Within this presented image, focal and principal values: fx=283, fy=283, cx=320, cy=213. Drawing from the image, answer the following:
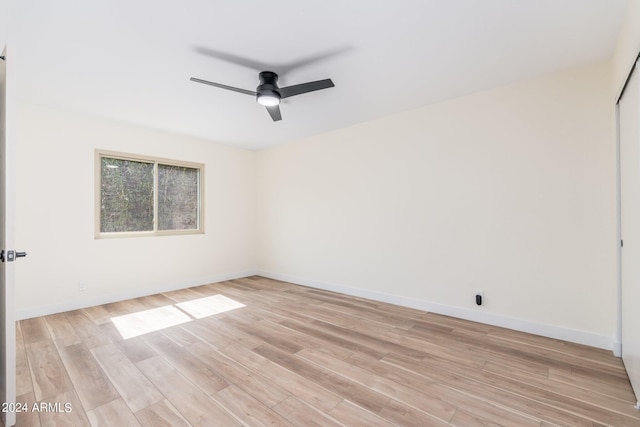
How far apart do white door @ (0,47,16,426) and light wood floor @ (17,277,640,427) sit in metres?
0.43

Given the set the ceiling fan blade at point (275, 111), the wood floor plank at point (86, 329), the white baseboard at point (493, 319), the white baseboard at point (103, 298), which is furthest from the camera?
the white baseboard at point (103, 298)

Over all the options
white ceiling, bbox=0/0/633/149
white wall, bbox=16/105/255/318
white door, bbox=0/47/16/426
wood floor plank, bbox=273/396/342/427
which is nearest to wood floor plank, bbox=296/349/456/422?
wood floor plank, bbox=273/396/342/427

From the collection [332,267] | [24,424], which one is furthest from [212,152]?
[24,424]

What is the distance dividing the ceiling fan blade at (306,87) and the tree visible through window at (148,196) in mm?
2854

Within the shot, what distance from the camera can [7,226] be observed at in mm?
1477

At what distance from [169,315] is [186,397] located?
1.77 metres

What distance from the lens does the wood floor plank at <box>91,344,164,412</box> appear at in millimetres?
1805

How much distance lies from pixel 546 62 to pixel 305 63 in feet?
7.00

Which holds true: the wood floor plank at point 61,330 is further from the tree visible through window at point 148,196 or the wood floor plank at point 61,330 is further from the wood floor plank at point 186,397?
the tree visible through window at point 148,196

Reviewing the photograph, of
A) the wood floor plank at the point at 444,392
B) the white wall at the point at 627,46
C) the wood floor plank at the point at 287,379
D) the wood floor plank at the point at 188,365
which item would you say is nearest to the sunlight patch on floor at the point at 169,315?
the wood floor plank at the point at 188,365

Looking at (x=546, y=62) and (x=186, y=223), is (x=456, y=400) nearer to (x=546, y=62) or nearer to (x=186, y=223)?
(x=546, y=62)

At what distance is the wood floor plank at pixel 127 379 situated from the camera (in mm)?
1805

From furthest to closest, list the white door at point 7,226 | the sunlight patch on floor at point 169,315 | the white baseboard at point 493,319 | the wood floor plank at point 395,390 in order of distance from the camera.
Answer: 1. the sunlight patch on floor at point 169,315
2. the white baseboard at point 493,319
3. the wood floor plank at point 395,390
4. the white door at point 7,226

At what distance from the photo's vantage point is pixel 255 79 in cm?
279
